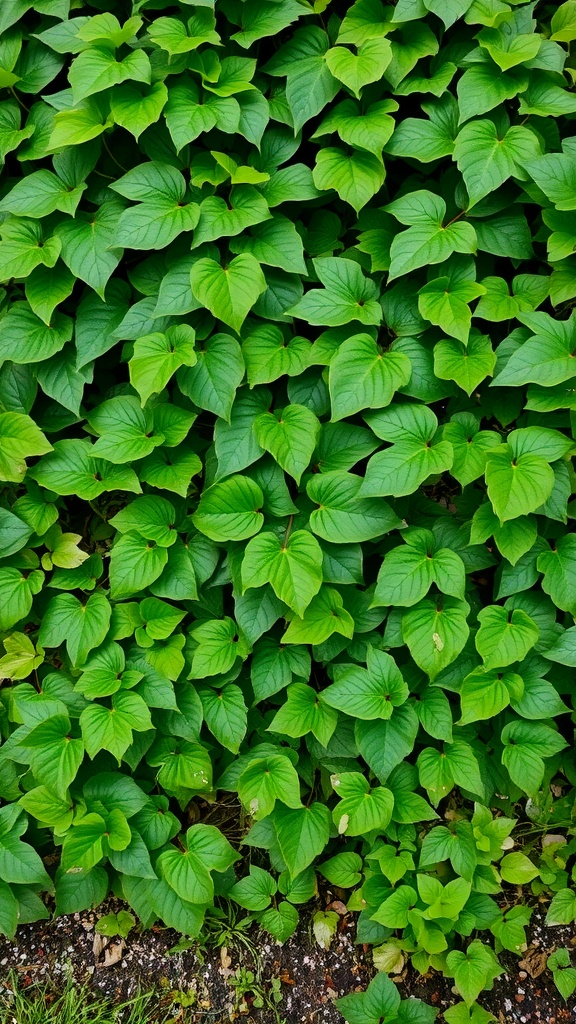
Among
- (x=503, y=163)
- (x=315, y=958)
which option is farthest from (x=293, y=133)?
(x=315, y=958)

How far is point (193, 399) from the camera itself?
2.19 meters

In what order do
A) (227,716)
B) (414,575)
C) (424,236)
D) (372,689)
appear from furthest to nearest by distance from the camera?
(227,716) < (372,689) < (414,575) < (424,236)

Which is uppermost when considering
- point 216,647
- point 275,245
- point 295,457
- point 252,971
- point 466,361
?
point 275,245

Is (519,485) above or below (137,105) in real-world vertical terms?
below

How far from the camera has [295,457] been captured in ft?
6.97

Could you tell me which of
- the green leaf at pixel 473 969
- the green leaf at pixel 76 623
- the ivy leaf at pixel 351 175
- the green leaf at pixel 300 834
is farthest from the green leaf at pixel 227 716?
the ivy leaf at pixel 351 175

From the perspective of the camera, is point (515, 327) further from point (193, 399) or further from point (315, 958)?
point (315, 958)

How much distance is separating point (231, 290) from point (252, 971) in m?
2.20

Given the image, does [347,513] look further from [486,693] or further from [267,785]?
[267,785]

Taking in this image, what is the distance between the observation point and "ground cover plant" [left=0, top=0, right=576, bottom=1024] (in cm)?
206

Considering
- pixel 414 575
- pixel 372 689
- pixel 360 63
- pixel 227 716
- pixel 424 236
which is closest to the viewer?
pixel 360 63

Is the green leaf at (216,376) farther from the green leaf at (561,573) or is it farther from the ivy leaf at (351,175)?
the green leaf at (561,573)

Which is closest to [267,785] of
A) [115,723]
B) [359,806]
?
[359,806]

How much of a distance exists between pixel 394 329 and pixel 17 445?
1241mm
